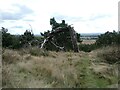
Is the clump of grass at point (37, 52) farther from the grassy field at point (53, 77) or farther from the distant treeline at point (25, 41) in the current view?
the grassy field at point (53, 77)

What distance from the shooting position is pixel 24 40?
17719 mm

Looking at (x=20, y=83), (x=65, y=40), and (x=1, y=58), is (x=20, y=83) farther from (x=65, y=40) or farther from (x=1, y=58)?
(x=65, y=40)

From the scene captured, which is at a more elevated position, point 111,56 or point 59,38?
point 59,38

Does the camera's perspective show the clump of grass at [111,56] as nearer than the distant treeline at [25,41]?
Yes

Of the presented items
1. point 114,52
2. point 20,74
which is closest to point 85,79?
point 20,74

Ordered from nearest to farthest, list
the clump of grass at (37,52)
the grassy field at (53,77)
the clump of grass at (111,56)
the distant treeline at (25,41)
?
the grassy field at (53,77) → the clump of grass at (111,56) → the clump of grass at (37,52) → the distant treeline at (25,41)

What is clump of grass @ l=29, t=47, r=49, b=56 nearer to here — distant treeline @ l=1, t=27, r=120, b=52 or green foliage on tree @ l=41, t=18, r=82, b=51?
A: distant treeline @ l=1, t=27, r=120, b=52

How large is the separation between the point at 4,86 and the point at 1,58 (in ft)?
11.4

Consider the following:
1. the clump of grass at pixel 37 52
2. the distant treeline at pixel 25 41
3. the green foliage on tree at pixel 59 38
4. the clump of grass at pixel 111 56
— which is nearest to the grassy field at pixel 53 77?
the clump of grass at pixel 111 56

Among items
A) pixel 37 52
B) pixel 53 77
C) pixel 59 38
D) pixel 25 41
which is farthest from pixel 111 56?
pixel 59 38

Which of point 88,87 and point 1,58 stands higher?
point 1,58

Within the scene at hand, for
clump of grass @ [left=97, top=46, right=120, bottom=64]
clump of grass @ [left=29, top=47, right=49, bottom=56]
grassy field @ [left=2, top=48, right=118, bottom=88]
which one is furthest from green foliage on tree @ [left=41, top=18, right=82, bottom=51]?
grassy field @ [left=2, top=48, right=118, bottom=88]

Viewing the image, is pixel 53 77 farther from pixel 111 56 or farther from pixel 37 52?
pixel 37 52

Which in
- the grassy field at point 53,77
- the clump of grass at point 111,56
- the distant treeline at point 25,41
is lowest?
the grassy field at point 53,77
